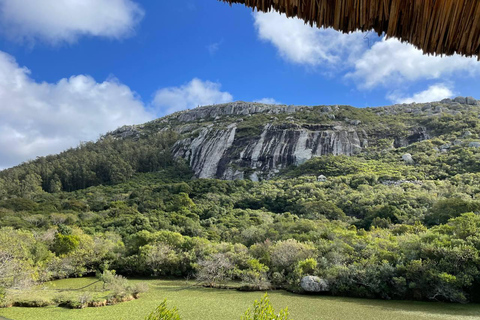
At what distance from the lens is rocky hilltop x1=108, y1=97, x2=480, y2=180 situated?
5191cm

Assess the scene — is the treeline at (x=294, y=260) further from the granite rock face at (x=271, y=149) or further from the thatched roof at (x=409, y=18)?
the granite rock face at (x=271, y=149)

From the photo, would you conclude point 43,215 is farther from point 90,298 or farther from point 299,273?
point 299,273

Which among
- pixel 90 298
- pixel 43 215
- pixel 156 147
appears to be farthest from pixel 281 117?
pixel 90 298

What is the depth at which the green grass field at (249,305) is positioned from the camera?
394 inches

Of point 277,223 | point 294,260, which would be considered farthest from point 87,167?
point 294,260

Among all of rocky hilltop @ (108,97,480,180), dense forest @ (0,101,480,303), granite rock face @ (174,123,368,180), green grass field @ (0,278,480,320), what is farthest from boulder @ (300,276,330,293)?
rocky hilltop @ (108,97,480,180)

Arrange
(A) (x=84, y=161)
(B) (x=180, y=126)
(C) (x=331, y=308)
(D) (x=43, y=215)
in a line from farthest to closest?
(B) (x=180, y=126), (A) (x=84, y=161), (D) (x=43, y=215), (C) (x=331, y=308)

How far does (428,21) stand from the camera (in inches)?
63.0

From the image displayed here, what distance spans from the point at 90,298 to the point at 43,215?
67.5 ft

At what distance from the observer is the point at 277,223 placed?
23.9 metres

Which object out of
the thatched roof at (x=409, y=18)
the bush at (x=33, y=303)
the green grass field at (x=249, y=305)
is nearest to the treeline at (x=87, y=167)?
the bush at (x=33, y=303)

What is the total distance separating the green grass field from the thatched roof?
389 inches

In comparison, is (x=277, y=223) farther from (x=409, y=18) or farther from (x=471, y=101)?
(x=471, y=101)

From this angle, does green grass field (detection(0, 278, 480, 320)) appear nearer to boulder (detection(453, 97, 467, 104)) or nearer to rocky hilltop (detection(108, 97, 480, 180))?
rocky hilltop (detection(108, 97, 480, 180))
